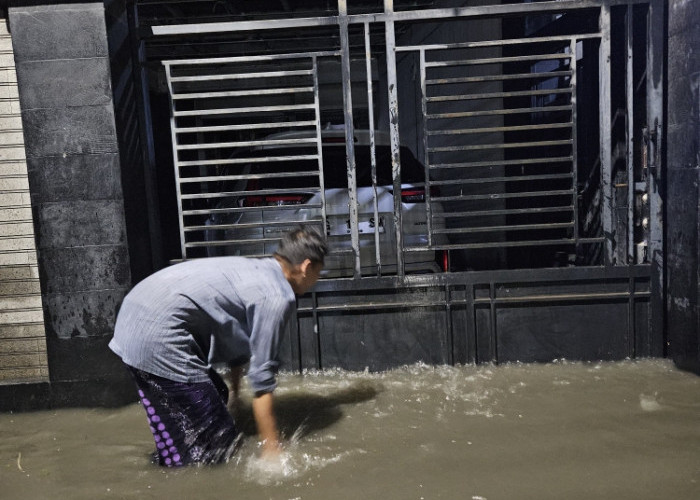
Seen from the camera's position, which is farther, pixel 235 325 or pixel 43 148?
pixel 43 148

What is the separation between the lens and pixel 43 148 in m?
4.22

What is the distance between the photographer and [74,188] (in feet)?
14.0

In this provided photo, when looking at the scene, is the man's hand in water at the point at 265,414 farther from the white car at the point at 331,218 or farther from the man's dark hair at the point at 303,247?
the white car at the point at 331,218

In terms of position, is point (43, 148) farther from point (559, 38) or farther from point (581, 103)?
point (581, 103)

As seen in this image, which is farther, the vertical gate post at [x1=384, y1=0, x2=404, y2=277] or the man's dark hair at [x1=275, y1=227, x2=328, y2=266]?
the vertical gate post at [x1=384, y1=0, x2=404, y2=277]

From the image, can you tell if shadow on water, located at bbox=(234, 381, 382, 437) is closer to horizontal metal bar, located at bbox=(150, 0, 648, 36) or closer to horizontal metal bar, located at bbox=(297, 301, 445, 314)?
horizontal metal bar, located at bbox=(297, 301, 445, 314)

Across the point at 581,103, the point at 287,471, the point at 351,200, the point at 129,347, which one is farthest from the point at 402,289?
the point at 581,103

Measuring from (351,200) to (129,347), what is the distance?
2251mm

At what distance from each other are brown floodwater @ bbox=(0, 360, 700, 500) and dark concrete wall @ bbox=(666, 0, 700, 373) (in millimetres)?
358

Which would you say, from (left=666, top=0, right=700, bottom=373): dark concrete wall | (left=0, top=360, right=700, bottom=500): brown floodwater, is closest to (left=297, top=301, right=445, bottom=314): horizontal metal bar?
(left=0, top=360, right=700, bottom=500): brown floodwater

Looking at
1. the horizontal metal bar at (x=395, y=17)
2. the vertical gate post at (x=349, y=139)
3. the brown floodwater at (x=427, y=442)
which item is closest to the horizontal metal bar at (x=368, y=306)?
the vertical gate post at (x=349, y=139)

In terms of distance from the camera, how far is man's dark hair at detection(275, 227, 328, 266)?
10.2 feet

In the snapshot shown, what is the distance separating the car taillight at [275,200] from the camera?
199 inches

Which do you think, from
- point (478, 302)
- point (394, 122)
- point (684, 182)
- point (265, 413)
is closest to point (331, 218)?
point (394, 122)
